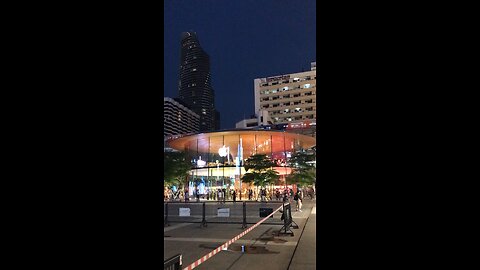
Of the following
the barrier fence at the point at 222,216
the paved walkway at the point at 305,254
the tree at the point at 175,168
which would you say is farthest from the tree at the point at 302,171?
the paved walkway at the point at 305,254

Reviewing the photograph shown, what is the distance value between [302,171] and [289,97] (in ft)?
259

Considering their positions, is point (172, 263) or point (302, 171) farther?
point (302, 171)

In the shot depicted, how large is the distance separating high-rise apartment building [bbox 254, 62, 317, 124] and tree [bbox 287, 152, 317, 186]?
65.5 meters

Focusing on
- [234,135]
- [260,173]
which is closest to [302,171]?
[234,135]

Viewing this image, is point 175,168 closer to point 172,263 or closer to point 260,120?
point 172,263

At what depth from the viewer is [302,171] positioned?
5775cm

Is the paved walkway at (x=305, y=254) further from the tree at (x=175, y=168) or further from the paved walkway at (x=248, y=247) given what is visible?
the tree at (x=175, y=168)

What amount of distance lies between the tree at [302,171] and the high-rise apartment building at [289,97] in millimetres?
65540

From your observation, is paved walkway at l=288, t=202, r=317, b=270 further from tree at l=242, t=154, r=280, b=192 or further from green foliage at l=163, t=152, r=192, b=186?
green foliage at l=163, t=152, r=192, b=186

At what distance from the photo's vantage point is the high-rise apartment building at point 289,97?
130750 millimetres

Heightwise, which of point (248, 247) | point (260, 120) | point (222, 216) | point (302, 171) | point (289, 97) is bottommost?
point (222, 216)
